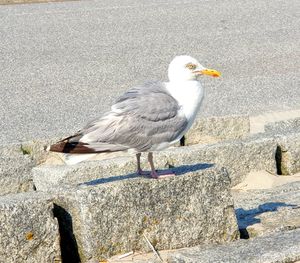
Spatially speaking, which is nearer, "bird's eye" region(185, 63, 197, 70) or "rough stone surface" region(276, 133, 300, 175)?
"bird's eye" region(185, 63, 197, 70)

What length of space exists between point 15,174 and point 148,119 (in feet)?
5.58

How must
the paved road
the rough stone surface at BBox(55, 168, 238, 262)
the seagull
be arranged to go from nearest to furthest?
the rough stone surface at BBox(55, 168, 238, 262) < the seagull < the paved road

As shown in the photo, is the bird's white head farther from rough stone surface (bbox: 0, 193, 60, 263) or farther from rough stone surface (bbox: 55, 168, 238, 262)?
rough stone surface (bbox: 0, 193, 60, 263)

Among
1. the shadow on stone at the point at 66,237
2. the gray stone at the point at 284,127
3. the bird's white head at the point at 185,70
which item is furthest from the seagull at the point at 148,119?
the gray stone at the point at 284,127

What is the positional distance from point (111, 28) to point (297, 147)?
671 cm

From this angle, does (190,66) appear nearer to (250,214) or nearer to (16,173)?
(250,214)

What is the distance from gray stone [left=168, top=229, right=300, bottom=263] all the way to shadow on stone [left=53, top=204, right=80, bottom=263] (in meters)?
0.53

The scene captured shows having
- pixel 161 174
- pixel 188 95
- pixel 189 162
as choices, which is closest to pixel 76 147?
pixel 161 174

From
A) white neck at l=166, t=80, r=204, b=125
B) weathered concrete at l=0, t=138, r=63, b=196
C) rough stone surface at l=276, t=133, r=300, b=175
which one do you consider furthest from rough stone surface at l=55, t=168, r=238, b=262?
rough stone surface at l=276, t=133, r=300, b=175

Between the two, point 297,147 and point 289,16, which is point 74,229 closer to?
point 297,147

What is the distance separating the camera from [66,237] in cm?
511

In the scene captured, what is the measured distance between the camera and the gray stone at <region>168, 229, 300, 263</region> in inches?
186

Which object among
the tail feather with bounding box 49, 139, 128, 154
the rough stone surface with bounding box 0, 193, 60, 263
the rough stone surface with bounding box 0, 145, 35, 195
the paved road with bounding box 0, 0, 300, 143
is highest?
the tail feather with bounding box 49, 139, 128, 154

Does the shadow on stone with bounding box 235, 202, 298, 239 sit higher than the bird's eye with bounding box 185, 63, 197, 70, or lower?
lower
